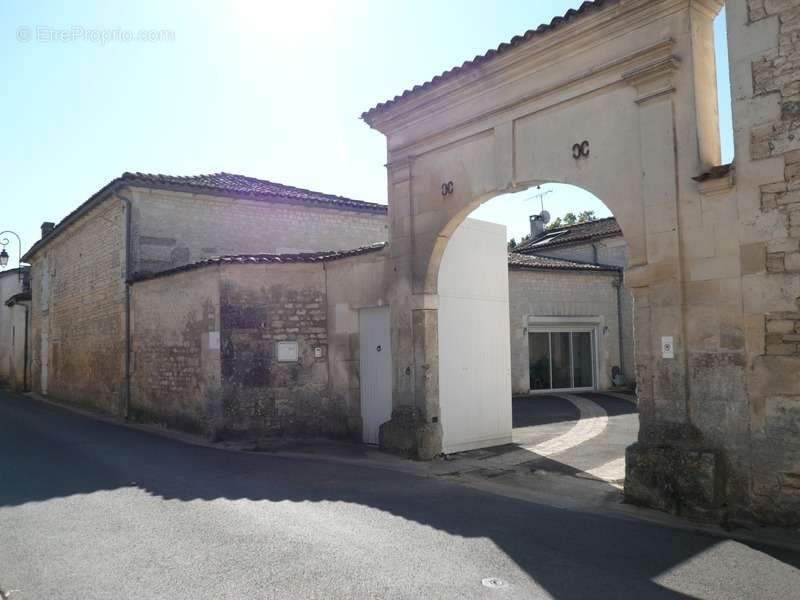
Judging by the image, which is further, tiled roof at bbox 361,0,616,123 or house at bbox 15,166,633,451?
house at bbox 15,166,633,451

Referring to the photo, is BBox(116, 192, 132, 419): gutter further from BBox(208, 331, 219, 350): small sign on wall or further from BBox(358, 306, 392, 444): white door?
BBox(358, 306, 392, 444): white door

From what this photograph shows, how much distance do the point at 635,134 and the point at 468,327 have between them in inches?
169

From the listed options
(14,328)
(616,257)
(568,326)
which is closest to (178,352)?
(568,326)

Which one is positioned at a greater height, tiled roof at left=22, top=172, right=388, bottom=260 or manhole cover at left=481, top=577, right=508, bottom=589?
tiled roof at left=22, top=172, right=388, bottom=260

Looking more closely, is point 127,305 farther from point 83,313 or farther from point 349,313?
point 349,313

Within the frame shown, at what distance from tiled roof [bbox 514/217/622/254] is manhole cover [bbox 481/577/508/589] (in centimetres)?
1947

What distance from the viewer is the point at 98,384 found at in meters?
16.8

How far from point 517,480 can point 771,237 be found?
396 cm

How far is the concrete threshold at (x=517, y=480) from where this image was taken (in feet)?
17.7

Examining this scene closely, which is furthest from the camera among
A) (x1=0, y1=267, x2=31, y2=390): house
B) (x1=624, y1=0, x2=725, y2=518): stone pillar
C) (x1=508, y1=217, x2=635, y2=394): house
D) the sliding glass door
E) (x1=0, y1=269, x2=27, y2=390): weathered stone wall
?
(x1=0, y1=269, x2=27, y2=390): weathered stone wall

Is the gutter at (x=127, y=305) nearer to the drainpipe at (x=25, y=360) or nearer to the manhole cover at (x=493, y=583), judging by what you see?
the manhole cover at (x=493, y=583)

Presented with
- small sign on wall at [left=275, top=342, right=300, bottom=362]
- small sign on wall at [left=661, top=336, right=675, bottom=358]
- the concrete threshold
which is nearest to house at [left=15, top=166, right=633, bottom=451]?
small sign on wall at [left=275, top=342, right=300, bottom=362]

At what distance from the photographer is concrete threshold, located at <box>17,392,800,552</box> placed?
17.7 ft

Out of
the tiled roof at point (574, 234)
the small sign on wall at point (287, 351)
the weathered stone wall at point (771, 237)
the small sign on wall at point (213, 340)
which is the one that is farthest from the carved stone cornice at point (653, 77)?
the tiled roof at point (574, 234)
